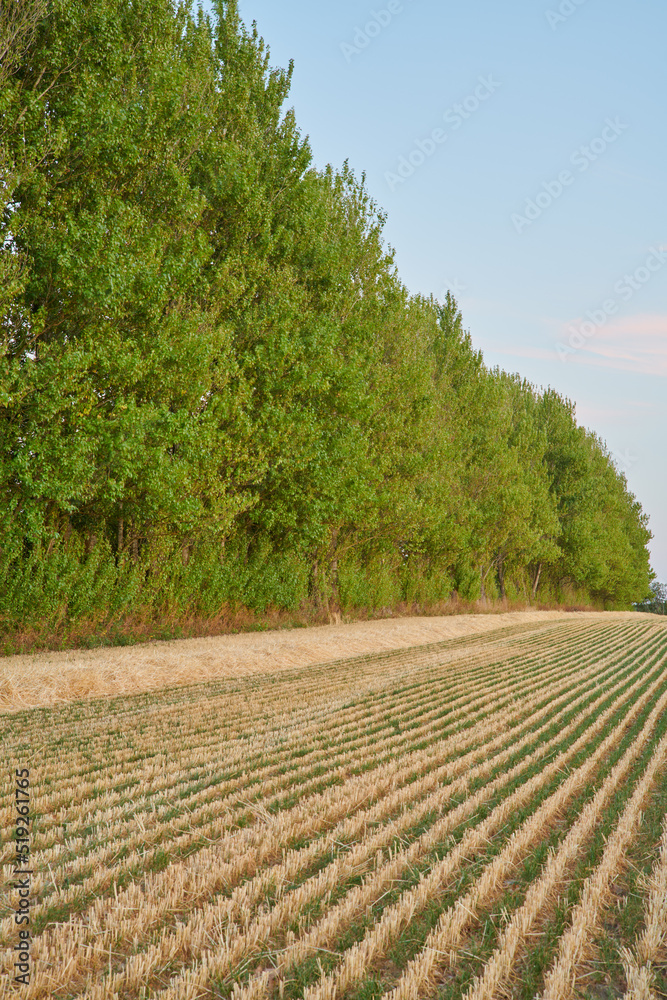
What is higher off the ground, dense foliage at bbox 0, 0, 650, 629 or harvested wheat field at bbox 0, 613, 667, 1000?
dense foliage at bbox 0, 0, 650, 629

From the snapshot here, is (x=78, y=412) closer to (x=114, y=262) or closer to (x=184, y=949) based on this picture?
(x=114, y=262)

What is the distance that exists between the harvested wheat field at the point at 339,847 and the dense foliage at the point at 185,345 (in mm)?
4414

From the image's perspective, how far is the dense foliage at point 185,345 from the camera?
9828 millimetres

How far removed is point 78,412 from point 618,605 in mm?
53187

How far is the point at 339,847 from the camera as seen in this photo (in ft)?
11.4

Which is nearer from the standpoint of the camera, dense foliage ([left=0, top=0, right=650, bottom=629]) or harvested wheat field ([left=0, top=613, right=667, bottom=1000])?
harvested wheat field ([left=0, top=613, right=667, bottom=1000])

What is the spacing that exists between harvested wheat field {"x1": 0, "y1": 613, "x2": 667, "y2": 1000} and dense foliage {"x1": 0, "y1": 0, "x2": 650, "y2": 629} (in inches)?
174

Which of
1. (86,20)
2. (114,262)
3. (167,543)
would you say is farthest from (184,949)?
(86,20)

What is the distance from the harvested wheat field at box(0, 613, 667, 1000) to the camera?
7.88ft

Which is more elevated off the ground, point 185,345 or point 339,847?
point 185,345

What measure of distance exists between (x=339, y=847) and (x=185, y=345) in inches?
390

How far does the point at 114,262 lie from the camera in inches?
394

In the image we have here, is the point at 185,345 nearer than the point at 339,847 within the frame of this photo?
No

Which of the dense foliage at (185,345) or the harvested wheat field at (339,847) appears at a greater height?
the dense foliage at (185,345)
